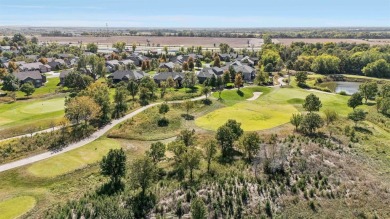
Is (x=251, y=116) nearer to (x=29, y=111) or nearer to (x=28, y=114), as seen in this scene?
(x=28, y=114)

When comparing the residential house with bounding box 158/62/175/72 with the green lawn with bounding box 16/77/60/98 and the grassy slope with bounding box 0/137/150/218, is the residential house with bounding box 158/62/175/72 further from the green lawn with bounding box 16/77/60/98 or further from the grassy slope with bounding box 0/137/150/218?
the grassy slope with bounding box 0/137/150/218

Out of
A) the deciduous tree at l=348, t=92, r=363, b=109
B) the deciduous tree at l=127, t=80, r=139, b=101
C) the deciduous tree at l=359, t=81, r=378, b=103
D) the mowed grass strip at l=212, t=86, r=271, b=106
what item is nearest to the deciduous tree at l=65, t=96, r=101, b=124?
the deciduous tree at l=127, t=80, r=139, b=101

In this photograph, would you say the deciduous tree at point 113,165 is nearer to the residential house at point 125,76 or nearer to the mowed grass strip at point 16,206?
the mowed grass strip at point 16,206

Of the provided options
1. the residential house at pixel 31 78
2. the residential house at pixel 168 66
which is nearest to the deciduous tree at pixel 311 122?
the residential house at pixel 168 66

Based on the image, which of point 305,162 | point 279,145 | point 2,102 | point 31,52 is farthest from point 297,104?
point 31,52

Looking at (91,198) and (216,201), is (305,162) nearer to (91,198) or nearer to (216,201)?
(216,201)

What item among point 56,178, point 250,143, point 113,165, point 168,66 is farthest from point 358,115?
point 168,66
